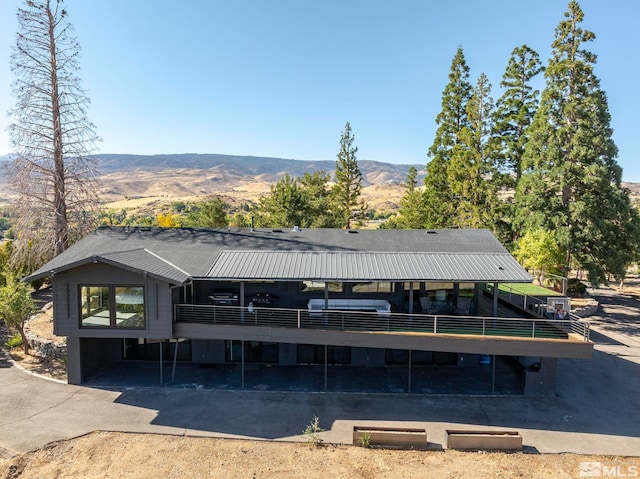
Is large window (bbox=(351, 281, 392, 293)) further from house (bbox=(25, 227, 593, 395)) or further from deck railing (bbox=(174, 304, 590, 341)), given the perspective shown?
deck railing (bbox=(174, 304, 590, 341))

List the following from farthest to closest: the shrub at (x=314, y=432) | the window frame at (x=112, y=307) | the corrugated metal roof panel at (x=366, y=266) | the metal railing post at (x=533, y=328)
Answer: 1. the corrugated metal roof panel at (x=366, y=266)
2. the window frame at (x=112, y=307)
3. the metal railing post at (x=533, y=328)
4. the shrub at (x=314, y=432)

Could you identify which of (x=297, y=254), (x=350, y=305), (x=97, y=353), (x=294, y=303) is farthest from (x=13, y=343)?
(x=350, y=305)

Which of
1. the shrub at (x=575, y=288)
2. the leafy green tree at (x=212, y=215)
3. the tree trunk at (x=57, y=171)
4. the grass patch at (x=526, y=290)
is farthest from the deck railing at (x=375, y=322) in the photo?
the leafy green tree at (x=212, y=215)

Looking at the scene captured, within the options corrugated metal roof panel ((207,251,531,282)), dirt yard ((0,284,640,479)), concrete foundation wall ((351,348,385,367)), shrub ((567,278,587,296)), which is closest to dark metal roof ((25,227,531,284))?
corrugated metal roof panel ((207,251,531,282))

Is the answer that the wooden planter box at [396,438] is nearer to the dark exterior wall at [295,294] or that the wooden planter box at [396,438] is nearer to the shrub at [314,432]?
the shrub at [314,432]

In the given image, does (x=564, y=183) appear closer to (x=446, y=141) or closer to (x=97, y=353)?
(x=446, y=141)

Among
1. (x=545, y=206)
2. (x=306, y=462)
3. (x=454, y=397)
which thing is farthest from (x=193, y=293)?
(x=545, y=206)
